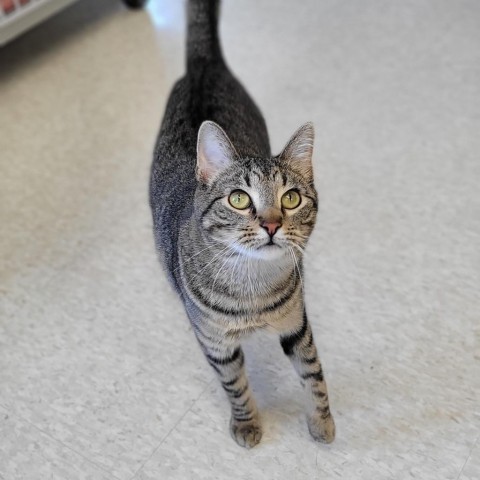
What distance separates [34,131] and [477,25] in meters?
1.72

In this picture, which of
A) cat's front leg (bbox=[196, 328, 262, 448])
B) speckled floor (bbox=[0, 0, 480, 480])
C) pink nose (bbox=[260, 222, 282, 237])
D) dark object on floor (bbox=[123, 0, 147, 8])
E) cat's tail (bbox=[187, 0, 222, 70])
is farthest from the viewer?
dark object on floor (bbox=[123, 0, 147, 8])

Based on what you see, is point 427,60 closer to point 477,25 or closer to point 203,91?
point 477,25

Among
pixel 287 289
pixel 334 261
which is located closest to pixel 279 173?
pixel 287 289

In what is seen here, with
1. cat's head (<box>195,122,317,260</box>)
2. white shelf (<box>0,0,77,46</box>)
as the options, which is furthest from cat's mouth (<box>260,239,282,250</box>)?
white shelf (<box>0,0,77,46</box>)

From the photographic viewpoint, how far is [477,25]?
247cm

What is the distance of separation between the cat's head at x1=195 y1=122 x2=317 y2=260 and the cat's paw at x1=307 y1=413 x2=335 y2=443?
1.32 ft

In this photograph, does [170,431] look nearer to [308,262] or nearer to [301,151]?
[308,262]

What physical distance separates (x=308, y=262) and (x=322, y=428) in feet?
1.65

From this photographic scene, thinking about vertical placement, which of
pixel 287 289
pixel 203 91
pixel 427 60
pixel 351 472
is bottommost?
pixel 351 472

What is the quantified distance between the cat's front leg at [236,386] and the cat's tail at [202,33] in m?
0.80

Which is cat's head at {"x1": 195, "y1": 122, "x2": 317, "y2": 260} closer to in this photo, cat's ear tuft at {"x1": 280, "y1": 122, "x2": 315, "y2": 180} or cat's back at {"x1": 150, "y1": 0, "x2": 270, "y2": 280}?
cat's ear tuft at {"x1": 280, "y1": 122, "x2": 315, "y2": 180}

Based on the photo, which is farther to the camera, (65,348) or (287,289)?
(65,348)

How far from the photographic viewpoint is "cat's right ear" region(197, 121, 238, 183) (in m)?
1.09

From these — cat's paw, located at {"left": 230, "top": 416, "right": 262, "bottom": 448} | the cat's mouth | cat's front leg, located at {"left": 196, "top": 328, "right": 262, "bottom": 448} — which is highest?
the cat's mouth
